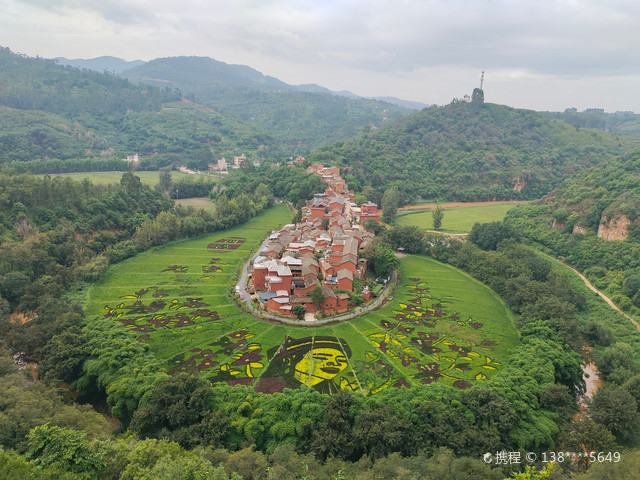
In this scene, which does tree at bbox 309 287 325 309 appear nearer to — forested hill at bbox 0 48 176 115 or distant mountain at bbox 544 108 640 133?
forested hill at bbox 0 48 176 115

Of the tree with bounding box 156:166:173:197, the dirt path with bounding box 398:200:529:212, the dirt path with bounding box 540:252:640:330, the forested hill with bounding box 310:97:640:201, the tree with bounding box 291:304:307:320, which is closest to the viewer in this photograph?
the tree with bounding box 291:304:307:320

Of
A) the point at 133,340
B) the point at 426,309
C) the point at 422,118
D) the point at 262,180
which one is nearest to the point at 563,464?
the point at 426,309

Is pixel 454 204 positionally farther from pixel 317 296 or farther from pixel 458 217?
pixel 317 296

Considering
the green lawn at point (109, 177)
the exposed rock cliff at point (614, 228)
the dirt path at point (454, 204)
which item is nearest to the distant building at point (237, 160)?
the green lawn at point (109, 177)

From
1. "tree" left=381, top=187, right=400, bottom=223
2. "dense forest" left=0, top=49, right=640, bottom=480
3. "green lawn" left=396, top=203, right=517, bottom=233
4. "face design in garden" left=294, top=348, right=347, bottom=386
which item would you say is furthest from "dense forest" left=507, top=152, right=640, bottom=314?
"face design in garden" left=294, top=348, right=347, bottom=386

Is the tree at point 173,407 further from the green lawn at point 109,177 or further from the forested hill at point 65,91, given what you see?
the forested hill at point 65,91

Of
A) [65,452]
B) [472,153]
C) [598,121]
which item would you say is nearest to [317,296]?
[65,452]
